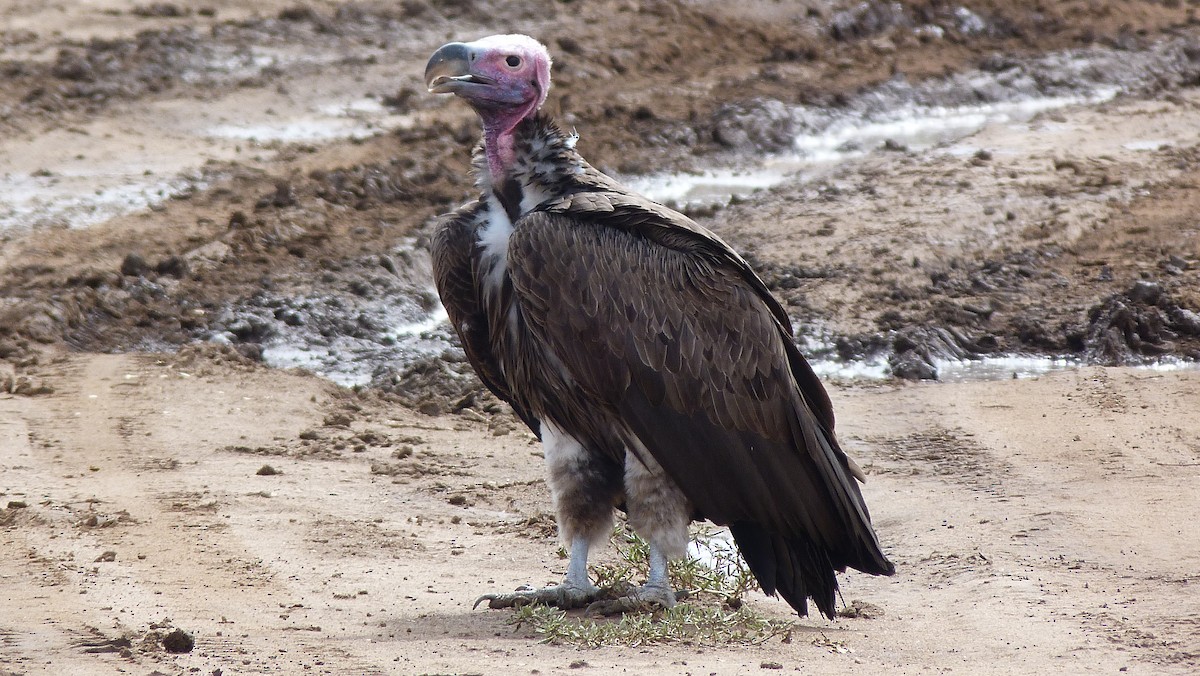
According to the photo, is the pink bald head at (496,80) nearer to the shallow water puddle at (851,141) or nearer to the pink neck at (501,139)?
the pink neck at (501,139)

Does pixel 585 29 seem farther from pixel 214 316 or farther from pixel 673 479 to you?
pixel 673 479

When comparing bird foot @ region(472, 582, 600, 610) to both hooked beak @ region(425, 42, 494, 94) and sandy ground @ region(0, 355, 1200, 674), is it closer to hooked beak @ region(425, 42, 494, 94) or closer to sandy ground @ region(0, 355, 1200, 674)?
sandy ground @ region(0, 355, 1200, 674)

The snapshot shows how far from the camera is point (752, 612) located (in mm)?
5430

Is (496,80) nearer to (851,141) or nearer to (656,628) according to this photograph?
(656,628)

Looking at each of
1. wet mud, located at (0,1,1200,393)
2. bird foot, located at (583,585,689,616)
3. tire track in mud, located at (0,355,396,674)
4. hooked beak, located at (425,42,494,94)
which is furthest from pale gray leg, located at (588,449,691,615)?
wet mud, located at (0,1,1200,393)

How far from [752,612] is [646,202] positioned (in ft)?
5.16

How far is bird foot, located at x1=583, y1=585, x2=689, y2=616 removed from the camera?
212 inches

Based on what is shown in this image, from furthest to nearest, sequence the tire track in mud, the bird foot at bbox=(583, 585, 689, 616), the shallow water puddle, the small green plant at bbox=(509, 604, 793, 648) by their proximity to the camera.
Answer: the shallow water puddle → the bird foot at bbox=(583, 585, 689, 616) → the small green plant at bbox=(509, 604, 793, 648) → the tire track in mud

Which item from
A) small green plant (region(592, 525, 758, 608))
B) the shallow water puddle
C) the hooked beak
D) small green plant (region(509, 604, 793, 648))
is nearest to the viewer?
small green plant (region(509, 604, 793, 648))

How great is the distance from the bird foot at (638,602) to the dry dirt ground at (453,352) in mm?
379

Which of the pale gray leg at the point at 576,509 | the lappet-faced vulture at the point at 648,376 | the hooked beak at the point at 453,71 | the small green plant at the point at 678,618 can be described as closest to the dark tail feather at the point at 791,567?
the lappet-faced vulture at the point at 648,376

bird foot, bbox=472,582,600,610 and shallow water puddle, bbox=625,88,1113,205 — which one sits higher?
shallow water puddle, bbox=625,88,1113,205

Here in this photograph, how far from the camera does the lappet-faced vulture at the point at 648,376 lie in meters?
5.17

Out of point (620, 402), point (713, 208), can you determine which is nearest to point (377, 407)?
point (620, 402)
